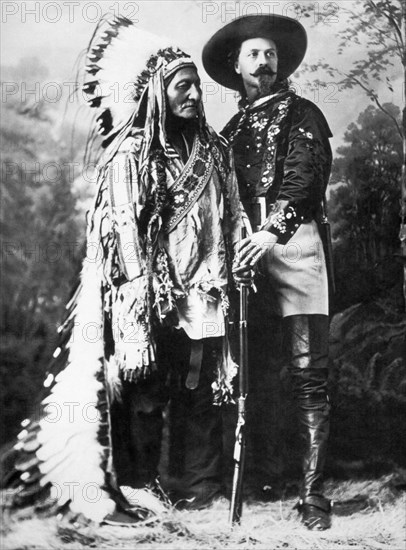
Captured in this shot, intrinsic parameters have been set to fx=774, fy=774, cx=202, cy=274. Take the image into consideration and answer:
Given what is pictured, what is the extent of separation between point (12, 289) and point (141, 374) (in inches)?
26.9

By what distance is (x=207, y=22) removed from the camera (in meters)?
3.61

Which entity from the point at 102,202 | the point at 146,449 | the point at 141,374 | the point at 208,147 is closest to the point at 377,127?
the point at 208,147

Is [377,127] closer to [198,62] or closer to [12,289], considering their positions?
[198,62]

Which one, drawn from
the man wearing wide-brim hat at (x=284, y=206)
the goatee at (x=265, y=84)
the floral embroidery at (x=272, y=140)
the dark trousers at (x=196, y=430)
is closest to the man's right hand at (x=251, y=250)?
the man wearing wide-brim hat at (x=284, y=206)

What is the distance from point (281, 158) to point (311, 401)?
112cm

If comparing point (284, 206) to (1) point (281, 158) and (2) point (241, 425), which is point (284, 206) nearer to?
(1) point (281, 158)

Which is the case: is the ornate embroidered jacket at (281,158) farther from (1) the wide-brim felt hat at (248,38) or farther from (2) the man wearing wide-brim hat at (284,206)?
A: (1) the wide-brim felt hat at (248,38)

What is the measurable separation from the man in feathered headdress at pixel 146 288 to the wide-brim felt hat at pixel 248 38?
14 cm

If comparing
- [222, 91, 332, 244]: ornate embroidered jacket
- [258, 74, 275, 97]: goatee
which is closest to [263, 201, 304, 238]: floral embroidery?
[222, 91, 332, 244]: ornate embroidered jacket

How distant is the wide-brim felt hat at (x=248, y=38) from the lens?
3.60 metres

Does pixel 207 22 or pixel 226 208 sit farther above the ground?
pixel 207 22

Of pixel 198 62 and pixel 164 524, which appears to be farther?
pixel 198 62

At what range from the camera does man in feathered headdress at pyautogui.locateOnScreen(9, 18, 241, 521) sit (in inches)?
133

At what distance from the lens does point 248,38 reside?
3.64 m
